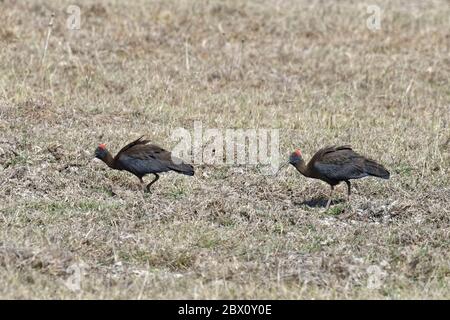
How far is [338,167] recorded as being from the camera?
385 inches

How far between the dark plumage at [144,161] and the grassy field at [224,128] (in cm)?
32

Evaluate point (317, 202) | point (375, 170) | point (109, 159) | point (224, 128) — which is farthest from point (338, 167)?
point (224, 128)

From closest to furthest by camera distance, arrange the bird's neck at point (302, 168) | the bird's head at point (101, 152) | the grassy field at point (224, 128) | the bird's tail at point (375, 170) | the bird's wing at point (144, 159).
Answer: the grassy field at point (224, 128) < the bird's tail at point (375, 170) < the bird's wing at point (144, 159) < the bird's neck at point (302, 168) < the bird's head at point (101, 152)

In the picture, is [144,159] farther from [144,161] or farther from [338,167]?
[338,167]

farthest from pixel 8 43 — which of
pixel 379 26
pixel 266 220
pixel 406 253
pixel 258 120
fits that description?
pixel 406 253

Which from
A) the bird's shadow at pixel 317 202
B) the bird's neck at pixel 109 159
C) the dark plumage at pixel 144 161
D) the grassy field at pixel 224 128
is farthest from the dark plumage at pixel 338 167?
the bird's neck at pixel 109 159

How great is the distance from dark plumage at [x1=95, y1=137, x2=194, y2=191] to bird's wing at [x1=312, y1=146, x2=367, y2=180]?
4.44 feet

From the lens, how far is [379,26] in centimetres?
1902

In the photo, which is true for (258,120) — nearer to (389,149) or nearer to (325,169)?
(389,149)

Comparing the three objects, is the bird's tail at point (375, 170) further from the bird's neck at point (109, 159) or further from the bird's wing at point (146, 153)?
the bird's neck at point (109, 159)

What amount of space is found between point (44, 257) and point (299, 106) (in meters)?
7.80

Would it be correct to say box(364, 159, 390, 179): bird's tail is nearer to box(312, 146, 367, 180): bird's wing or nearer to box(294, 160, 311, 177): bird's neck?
box(312, 146, 367, 180): bird's wing

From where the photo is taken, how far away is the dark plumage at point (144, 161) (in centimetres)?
982

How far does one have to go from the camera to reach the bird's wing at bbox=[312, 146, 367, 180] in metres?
9.77
